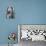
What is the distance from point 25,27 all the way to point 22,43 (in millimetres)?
344

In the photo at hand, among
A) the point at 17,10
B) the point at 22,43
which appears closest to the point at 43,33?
the point at 22,43

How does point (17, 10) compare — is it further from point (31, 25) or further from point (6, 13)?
point (31, 25)

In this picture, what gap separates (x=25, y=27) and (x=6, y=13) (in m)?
0.52

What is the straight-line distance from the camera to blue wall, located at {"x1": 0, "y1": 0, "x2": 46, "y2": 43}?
9.91 ft

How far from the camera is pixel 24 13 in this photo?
9.95 feet

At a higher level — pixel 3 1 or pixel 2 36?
pixel 3 1

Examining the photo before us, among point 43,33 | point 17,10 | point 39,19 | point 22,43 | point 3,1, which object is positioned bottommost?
point 22,43

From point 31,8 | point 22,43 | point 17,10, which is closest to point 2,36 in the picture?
point 22,43

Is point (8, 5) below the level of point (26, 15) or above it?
above

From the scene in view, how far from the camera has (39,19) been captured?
3.03 metres

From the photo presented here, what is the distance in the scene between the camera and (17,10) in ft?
9.96

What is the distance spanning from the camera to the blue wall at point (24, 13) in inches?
119

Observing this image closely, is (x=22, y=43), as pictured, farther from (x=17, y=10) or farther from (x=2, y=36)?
(x=17, y=10)

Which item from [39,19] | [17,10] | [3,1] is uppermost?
[3,1]
